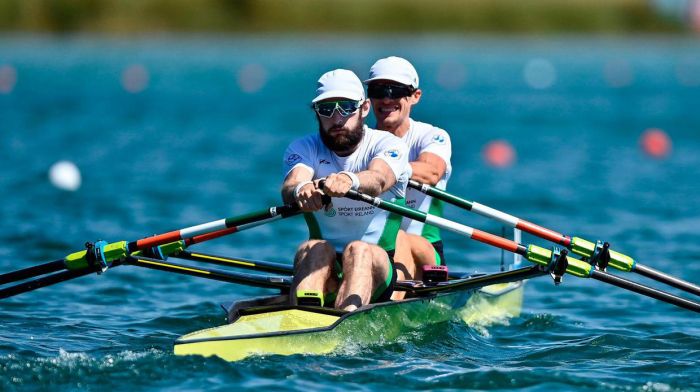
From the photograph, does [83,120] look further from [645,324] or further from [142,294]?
[645,324]

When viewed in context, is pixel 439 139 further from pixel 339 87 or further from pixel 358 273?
pixel 358 273

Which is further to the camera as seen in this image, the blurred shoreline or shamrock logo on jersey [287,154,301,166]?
the blurred shoreline

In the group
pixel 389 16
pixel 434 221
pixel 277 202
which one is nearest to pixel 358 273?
pixel 434 221

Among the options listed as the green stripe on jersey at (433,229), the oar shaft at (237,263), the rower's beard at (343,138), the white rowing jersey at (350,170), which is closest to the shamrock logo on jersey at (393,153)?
the white rowing jersey at (350,170)

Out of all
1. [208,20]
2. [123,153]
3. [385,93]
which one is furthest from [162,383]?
[208,20]

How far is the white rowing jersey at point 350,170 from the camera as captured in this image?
8.56 meters

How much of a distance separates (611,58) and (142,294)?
5126 centimetres

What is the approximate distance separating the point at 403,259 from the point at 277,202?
8275 mm

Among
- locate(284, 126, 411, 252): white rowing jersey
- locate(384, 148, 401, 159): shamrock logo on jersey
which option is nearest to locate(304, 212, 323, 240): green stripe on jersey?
locate(284, 126, 411, 252): white rowing jersey

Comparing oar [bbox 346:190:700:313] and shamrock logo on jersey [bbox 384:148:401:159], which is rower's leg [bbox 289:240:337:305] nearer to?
oar [bbox 346:190:700:313]

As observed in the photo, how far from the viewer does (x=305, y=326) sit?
7.84 metres

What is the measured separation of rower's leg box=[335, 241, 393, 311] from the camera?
824 centimetres

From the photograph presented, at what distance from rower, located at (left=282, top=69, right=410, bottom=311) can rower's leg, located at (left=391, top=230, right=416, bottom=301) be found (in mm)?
441

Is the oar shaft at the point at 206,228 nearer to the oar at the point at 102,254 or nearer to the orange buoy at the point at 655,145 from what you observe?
the oar at the point at 102,254
